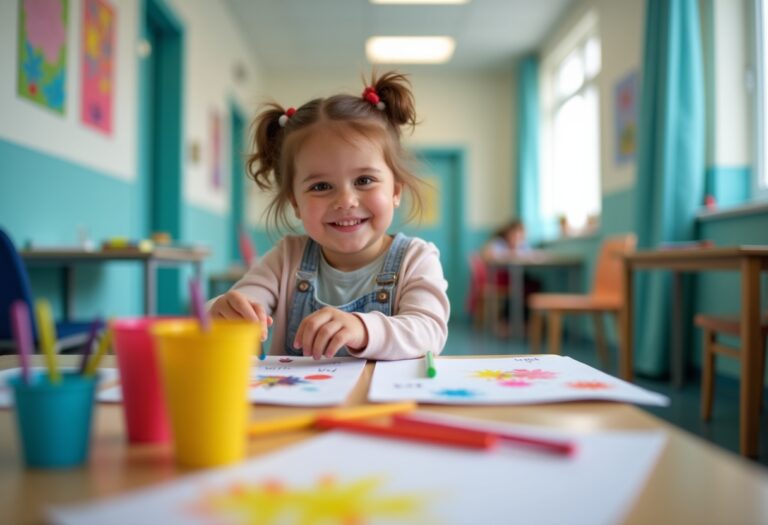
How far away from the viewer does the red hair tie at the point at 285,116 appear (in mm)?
1215

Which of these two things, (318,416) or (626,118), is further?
(626,118)

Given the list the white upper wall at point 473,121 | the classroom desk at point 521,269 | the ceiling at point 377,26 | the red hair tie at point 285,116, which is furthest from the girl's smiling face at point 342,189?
the white upper wall at point 473,121

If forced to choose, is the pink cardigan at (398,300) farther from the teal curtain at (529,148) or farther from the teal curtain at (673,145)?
the teal curtain at (529,148)

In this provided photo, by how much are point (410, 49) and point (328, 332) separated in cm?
625

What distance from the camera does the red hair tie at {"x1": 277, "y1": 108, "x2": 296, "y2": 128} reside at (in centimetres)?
121

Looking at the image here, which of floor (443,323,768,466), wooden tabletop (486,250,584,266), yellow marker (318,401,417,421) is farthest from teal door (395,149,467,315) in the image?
yellow marker (318,401,417,421)

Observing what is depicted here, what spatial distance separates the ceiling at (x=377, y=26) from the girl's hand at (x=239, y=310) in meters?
4.97

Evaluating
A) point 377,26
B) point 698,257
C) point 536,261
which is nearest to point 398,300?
point 698,257

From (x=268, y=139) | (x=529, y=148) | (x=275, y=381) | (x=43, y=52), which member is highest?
(x=529, y=148)

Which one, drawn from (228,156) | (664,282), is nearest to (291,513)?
(664,282)

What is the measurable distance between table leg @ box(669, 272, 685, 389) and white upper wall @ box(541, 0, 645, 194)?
127 cm

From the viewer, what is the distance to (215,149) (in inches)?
210

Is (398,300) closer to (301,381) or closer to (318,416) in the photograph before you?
(301,381)

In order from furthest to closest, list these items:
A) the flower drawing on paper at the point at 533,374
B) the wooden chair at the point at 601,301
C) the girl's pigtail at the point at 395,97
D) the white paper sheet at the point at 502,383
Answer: the wooden chair at the point at 601,301
the girl's pigtail at the point at 395,97
the flower drawing on paper at the point at 533,374
the white paper sheet at the point at 502,383
